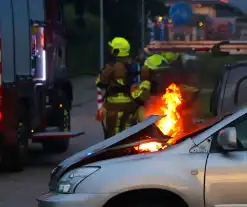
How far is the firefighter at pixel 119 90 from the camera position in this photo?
1052cm

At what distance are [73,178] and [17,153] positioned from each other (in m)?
5.56

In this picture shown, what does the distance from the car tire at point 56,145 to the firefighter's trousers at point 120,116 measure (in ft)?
12.3

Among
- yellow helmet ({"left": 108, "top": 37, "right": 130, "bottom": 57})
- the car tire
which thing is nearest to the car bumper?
yellow helmet ({"left": 108, "top": 37, "right": 130, "bottom": 57})

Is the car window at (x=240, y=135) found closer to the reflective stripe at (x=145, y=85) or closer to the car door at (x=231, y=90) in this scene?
the car door at (x=231, y=90)

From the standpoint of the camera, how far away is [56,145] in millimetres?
14430

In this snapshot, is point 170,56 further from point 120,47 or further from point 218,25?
point 120,47

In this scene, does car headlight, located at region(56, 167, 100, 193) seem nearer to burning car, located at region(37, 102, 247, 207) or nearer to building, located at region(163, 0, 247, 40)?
burning car, located at region(37, 102, 247, 207)

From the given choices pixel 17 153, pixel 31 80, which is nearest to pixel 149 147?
pixel 17 153

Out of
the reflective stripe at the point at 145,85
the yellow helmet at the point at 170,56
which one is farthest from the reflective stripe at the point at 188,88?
the yellow helmet at the point at 170,56

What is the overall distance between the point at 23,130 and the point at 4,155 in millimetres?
487

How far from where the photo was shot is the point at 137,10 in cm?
4478

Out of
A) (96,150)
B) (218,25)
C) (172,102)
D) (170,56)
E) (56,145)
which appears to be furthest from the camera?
(218,25)

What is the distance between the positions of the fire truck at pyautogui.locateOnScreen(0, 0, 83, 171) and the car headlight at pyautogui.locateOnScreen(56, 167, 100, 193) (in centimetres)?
492

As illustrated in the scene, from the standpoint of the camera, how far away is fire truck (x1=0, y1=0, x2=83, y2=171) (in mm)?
11219
